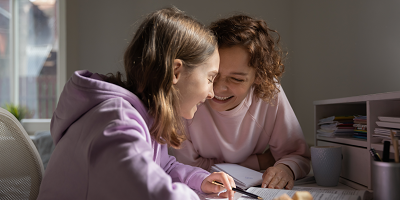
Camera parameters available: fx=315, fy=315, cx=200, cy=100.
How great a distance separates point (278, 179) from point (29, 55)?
365 cm

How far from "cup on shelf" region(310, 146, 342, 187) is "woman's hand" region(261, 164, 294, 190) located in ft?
0.31

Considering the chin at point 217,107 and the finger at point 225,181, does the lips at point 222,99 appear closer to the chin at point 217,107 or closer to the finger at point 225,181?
the chin at point 217,107

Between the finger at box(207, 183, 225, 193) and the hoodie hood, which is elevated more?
the hoodie hood

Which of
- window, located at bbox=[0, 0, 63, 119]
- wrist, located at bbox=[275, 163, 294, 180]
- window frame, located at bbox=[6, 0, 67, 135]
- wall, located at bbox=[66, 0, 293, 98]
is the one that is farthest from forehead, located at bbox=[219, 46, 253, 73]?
window, located at bbox=[0, 0, 63, 119]

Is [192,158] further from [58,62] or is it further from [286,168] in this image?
[58,62]

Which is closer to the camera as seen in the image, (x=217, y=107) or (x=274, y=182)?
(x=274, y=182)

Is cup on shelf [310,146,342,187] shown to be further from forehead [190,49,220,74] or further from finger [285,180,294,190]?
forehead [190,49,220,74]

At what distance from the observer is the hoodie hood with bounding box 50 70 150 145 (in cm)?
68

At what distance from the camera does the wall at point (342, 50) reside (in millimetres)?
1294

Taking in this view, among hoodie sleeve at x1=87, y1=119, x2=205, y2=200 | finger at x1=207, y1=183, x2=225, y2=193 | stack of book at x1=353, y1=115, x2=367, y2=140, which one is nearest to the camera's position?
hoodie sleeve at x1=87, y1=119, x2=205, y2=200

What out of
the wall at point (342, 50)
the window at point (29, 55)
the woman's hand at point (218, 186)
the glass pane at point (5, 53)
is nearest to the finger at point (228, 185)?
the woman's hand at point (218, 186)

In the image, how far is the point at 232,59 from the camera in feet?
3.76

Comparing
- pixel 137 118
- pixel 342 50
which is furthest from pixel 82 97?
pixel 342 50

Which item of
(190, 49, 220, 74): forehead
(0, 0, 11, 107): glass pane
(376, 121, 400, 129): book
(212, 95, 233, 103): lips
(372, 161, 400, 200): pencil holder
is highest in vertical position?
(0, 0, 11, 107): glass pane
